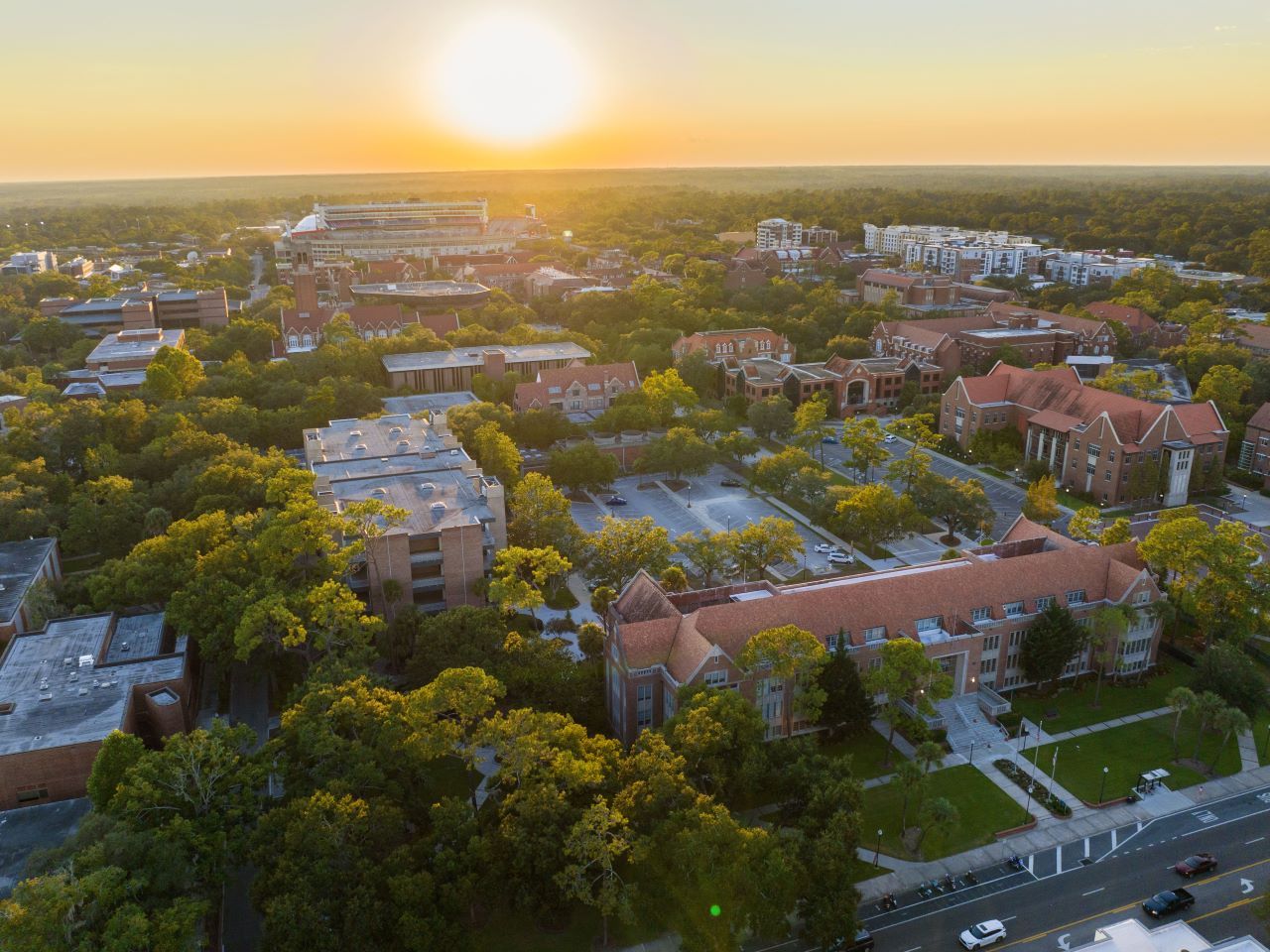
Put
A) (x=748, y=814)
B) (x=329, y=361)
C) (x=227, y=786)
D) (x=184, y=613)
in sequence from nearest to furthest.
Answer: (x=227, y=786) < (x=748, y=814) < (x=184, y=613) < (x=329, y=361)

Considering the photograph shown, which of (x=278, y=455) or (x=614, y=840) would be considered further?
(x=278, y=455)

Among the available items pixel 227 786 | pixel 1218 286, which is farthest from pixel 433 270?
pixel 227 786

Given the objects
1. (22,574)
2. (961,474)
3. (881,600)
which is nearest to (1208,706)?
(881,600)

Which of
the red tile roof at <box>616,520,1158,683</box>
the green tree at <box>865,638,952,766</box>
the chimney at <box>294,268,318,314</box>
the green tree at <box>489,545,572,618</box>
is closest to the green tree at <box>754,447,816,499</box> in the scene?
the red tile roof at <box>616,520,1158,683</box>

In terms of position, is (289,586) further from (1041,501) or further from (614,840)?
(1041,501)

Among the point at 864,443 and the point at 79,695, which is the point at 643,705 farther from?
the point at 864,443

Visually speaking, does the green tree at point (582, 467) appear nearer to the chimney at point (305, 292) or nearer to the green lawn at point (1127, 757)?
the green lawn at point (1127, 757)

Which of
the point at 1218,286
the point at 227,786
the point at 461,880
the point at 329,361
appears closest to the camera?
the point at 461,880
